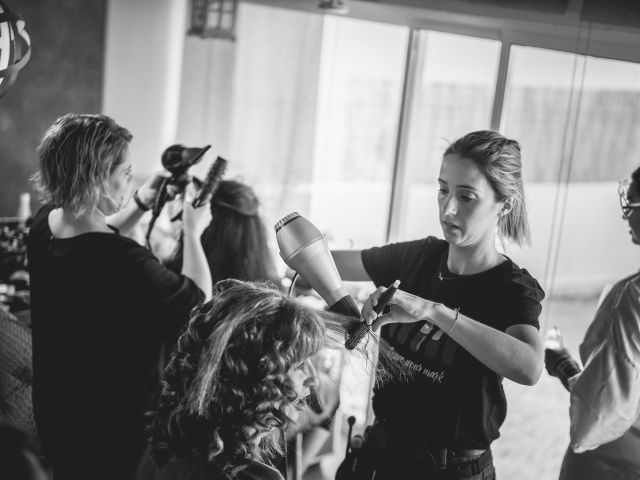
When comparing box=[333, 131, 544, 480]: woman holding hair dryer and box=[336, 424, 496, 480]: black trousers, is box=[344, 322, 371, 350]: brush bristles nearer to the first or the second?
box=[333, 131, 544, 480]: woman holding hair dryer

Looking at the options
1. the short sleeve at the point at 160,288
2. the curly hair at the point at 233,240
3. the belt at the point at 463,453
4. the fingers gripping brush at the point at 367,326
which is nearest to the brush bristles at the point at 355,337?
the fingers gripping brush at the point at 367,326

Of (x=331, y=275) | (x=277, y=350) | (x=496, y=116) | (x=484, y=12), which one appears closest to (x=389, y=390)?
(x=331, y=275)

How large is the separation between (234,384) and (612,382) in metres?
0.74

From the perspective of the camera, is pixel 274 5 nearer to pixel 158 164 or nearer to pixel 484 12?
pixel 158 164

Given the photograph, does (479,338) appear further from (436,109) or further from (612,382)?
(436,109)

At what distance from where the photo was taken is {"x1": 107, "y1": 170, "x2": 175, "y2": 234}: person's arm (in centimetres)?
233

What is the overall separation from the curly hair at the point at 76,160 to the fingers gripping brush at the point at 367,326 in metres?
0.83

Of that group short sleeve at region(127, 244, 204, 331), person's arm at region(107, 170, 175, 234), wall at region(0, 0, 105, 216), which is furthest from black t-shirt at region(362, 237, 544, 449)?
wall at region(0, 0, 105, 216)

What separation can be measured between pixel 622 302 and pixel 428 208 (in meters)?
1.79

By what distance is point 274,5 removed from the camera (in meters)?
3.65

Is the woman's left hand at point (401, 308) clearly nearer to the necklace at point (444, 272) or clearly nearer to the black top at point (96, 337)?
the necklace at point (444, 272)

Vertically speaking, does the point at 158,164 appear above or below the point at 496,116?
below

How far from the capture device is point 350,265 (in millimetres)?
1899

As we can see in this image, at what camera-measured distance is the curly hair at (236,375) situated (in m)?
1.25
